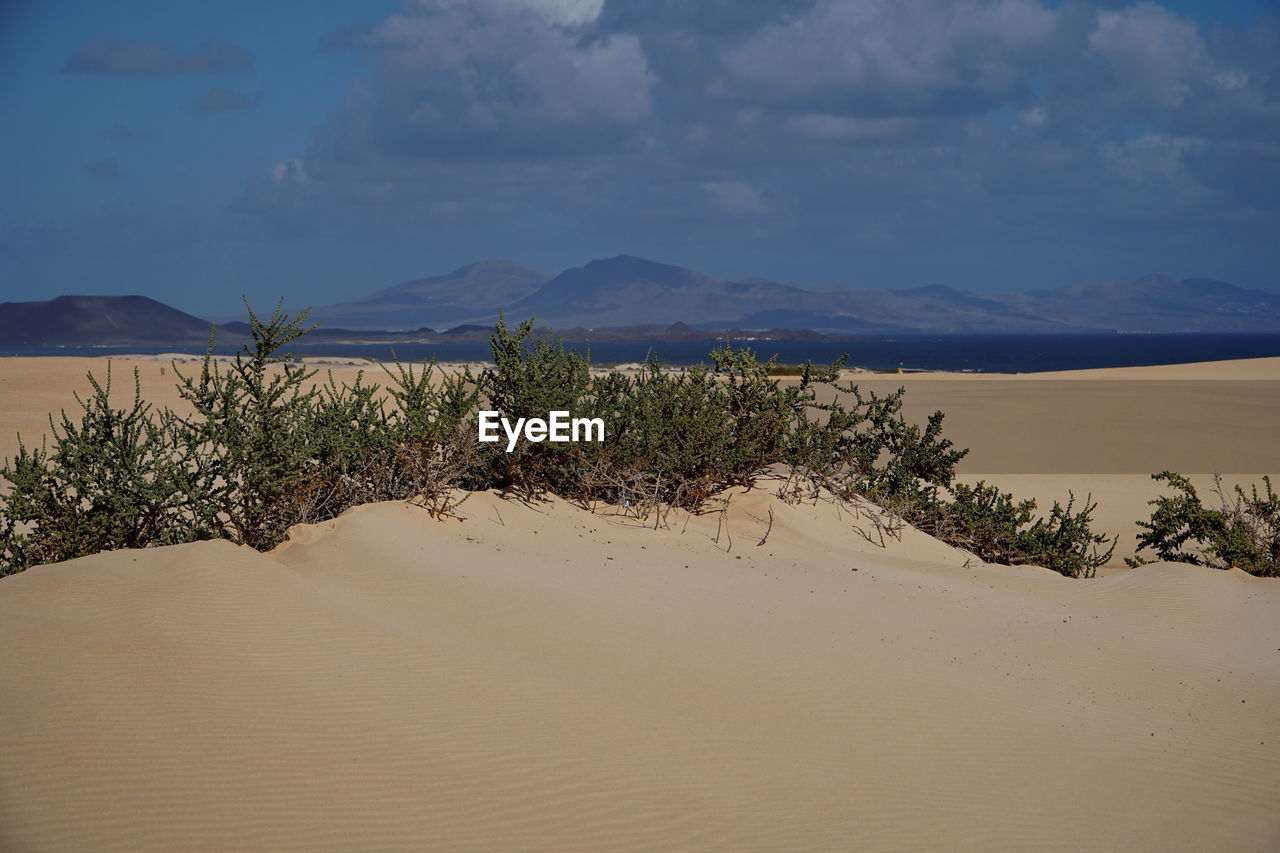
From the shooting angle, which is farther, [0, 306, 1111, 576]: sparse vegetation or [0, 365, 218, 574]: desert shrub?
[0, 306, 1111, 576]: sparse vegetation

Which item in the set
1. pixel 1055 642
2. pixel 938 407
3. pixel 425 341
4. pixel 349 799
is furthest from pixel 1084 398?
pixel 425 341

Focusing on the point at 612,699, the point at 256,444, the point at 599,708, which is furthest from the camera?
the point at 256,444

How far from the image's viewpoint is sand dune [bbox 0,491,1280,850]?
3.64 m

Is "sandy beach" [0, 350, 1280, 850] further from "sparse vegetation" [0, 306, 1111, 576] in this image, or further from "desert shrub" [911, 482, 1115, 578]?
"desert shrub" [911, 482, 1115, 578]

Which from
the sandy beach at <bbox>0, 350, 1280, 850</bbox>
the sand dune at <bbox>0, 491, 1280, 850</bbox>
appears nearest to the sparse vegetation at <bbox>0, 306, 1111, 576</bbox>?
the sandy beach at <bbox>0, 350, 1280, 850</bbox>

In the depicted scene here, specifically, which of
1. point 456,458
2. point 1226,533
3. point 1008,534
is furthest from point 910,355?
point 456,458

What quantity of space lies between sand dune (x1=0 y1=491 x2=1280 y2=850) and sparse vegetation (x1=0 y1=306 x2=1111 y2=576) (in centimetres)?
74

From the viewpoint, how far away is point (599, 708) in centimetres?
451

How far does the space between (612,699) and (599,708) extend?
0.14m

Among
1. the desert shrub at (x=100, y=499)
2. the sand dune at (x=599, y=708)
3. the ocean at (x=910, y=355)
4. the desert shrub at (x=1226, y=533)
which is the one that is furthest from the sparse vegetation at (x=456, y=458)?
the ocean at (x=910, y=355)

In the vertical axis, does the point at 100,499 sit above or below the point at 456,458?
below

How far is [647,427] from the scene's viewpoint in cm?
883

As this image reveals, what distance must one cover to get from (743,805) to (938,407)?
76.4ft

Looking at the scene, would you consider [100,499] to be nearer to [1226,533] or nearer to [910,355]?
[1226,533]
